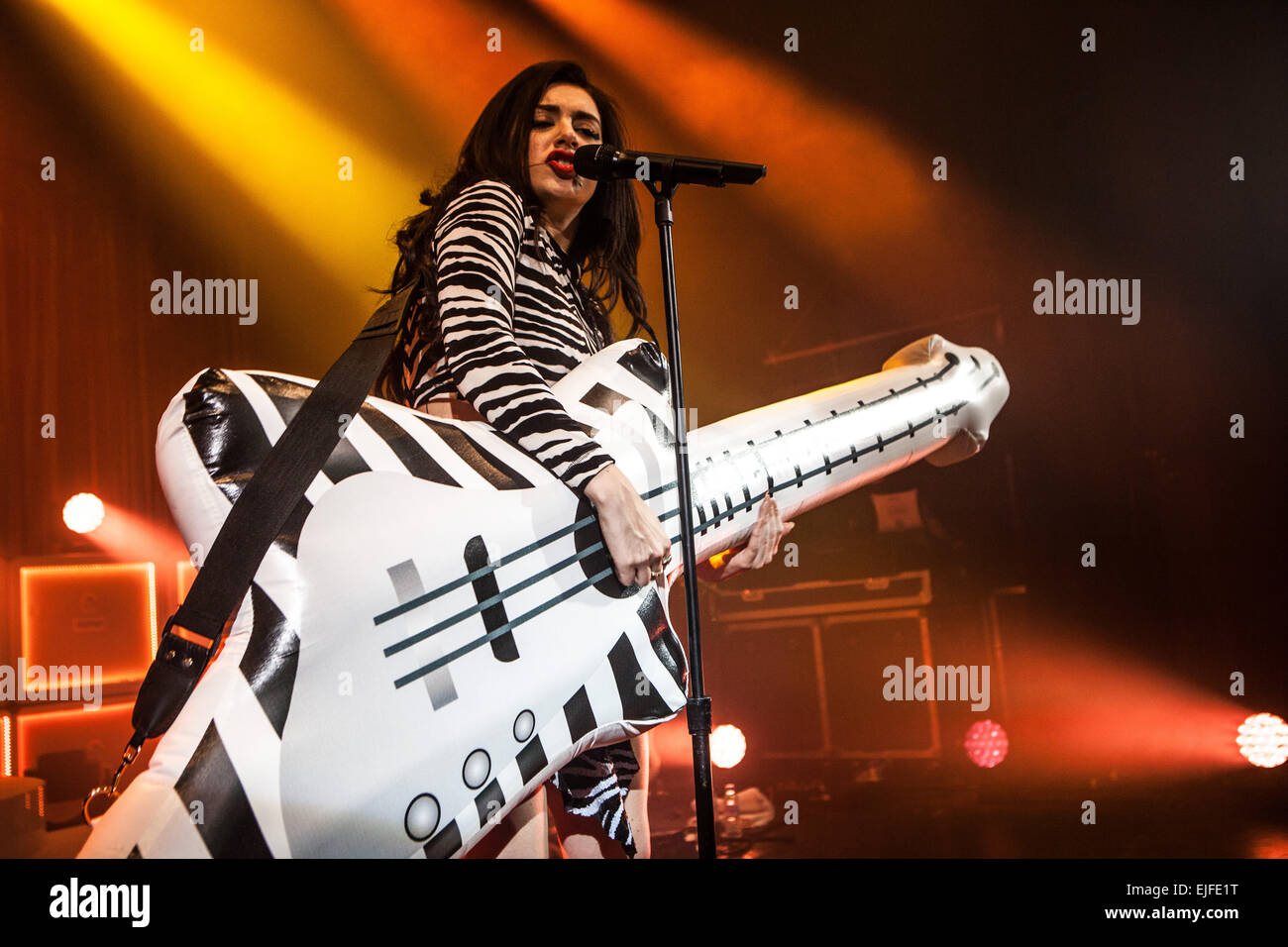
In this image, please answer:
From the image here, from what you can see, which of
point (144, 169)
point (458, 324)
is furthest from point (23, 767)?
point (458, 324)

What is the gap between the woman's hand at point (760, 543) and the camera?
4.77ft

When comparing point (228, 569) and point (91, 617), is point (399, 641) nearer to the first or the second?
point (228, 569)

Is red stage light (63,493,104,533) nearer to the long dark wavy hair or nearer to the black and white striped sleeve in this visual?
the long dark wavy hair

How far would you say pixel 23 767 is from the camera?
335cm

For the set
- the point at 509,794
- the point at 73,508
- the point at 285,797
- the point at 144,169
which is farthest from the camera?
the point at 73,508

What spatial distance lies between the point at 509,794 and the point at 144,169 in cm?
290

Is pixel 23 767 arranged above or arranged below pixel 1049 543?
below

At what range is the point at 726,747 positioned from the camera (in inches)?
138

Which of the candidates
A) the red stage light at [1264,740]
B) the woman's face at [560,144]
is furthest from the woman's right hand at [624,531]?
the red stage light at [1264,740]

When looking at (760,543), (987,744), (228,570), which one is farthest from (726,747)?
(228,570)

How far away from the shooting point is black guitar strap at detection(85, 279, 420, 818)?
0.88 meters

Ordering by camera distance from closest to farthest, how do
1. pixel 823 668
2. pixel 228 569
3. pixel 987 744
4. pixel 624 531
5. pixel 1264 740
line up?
pixel 228 569 < pixel 624 531 < pixel 1264 740 < pixel 987 744 < pixel 823 668

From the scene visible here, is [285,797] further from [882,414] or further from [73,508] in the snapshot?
[73,508]

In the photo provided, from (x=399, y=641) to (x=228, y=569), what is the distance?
20 cm
